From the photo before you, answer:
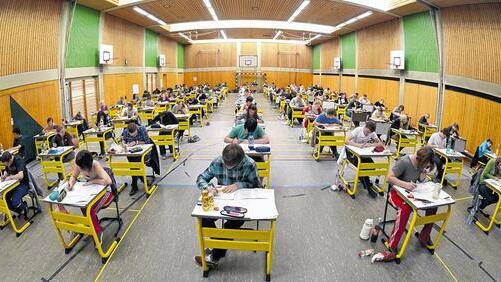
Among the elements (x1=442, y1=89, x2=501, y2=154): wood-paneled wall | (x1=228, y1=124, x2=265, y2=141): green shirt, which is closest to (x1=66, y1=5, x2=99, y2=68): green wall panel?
(x1=228, y1=124, x2=265, y2=141): green shirt

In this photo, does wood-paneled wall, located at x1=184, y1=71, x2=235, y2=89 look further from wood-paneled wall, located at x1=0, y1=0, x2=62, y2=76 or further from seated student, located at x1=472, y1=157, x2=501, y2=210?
Answer: seated student, located at x1=472, y1=157, x2=501, y2=210

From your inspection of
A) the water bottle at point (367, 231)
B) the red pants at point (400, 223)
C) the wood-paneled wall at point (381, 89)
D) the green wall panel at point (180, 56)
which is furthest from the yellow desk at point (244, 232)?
the green wall panel at point (180, 56)

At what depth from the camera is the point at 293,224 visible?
584cm

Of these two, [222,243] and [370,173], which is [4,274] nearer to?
[222,243]

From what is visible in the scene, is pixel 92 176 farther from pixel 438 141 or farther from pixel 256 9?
pixel 256 9

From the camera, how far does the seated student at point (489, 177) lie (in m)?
6.01

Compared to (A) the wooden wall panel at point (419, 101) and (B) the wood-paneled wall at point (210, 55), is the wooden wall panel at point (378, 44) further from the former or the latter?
(B) the wood-paneled wall at point (210, 55)

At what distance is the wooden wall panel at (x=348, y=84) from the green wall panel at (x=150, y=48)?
15.4 m

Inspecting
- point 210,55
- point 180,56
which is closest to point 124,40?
point 180,56

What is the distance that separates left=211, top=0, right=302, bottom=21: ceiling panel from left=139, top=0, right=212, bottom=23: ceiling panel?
32.7 inches

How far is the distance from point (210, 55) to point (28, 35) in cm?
2629

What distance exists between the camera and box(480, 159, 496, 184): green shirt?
6.01 m

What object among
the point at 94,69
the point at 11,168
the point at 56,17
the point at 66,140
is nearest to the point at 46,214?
the point at 11,168

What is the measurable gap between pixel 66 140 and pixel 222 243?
6.39 metres
